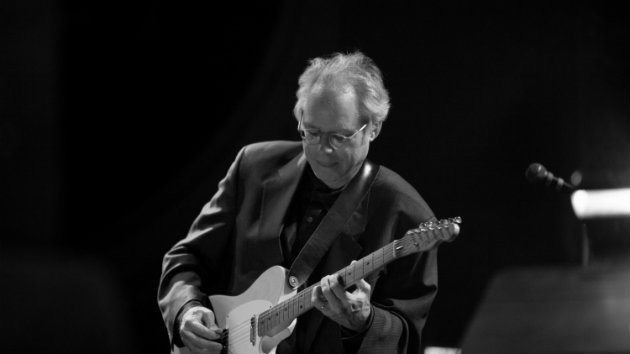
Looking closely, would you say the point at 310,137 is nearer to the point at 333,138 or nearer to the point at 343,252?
the point at 333,138

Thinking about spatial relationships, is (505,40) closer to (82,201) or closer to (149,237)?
(149,237)

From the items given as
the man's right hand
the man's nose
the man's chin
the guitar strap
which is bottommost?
the man's right hand

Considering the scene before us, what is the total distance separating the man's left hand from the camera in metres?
2.60

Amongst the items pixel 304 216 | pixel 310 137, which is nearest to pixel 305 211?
pixel 304 216

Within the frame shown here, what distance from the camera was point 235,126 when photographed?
11.7 feet

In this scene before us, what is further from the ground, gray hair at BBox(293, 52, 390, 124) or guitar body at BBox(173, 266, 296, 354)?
gray hair at BBox(293, 52, 390, 124)

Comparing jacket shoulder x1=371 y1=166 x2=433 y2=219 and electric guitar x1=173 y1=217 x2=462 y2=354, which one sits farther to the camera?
jacket shoulder x1=371 y1=166 x2=433 y2=219

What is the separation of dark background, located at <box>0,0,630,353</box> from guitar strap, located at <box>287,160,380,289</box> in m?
0.44

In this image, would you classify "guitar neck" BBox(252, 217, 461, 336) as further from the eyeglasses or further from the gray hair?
the gray hair

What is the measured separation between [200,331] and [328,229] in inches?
18.7

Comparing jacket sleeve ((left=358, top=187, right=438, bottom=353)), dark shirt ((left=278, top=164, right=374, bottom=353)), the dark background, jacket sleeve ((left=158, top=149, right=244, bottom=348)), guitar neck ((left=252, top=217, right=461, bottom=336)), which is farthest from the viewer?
the dark background

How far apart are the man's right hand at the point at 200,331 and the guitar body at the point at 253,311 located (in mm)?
41

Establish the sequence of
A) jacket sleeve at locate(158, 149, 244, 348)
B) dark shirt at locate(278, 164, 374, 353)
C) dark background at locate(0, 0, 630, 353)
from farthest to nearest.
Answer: dark background at locate(0, 0, 630, 353) → jacket sleeve at locate(158, 149, 244, 348) → dark shirt at locate(278, 164, 374, 353)

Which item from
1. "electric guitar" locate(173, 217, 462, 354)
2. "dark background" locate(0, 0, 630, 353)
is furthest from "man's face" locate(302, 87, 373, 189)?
"dark background" locate(0, 0, 630, 353)
